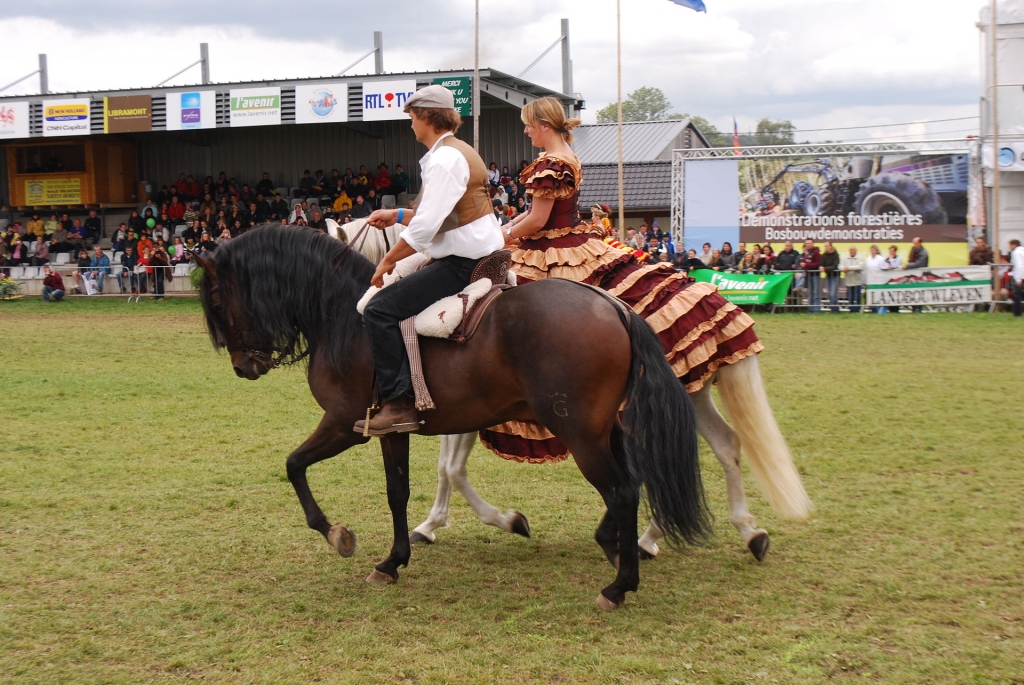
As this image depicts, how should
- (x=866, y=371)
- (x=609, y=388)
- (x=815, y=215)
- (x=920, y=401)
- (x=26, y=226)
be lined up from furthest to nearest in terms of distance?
(x=26, y=226)
(x=815, y=215)
(x=866, y=371)
(x=920, y=401)
(x=609, y=388)

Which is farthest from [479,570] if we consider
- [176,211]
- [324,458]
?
[176,211]

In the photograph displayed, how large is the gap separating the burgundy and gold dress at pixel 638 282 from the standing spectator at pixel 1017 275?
16564mm

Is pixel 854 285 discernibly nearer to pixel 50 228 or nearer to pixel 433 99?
pixel 433 99

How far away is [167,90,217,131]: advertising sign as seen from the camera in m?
27.9

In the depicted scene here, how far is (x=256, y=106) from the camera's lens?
27.4m

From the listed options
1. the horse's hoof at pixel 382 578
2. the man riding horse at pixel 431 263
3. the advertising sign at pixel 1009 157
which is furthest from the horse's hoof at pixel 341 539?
the advertising sign at pixel 1009 157

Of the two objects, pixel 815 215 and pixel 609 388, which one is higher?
pixel 815 215

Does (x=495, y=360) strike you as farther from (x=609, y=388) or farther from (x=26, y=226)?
(x=26, y=226)

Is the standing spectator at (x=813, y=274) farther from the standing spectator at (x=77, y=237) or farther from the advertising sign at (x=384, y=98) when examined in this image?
the standing spectator at (x=77, y=237)

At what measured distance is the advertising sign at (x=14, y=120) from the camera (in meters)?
29.8

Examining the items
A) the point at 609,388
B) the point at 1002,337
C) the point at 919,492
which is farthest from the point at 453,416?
the point at 1002,337

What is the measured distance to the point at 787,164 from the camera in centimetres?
2266

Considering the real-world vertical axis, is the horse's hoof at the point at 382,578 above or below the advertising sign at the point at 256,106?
below

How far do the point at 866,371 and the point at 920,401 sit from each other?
87.5 inches
